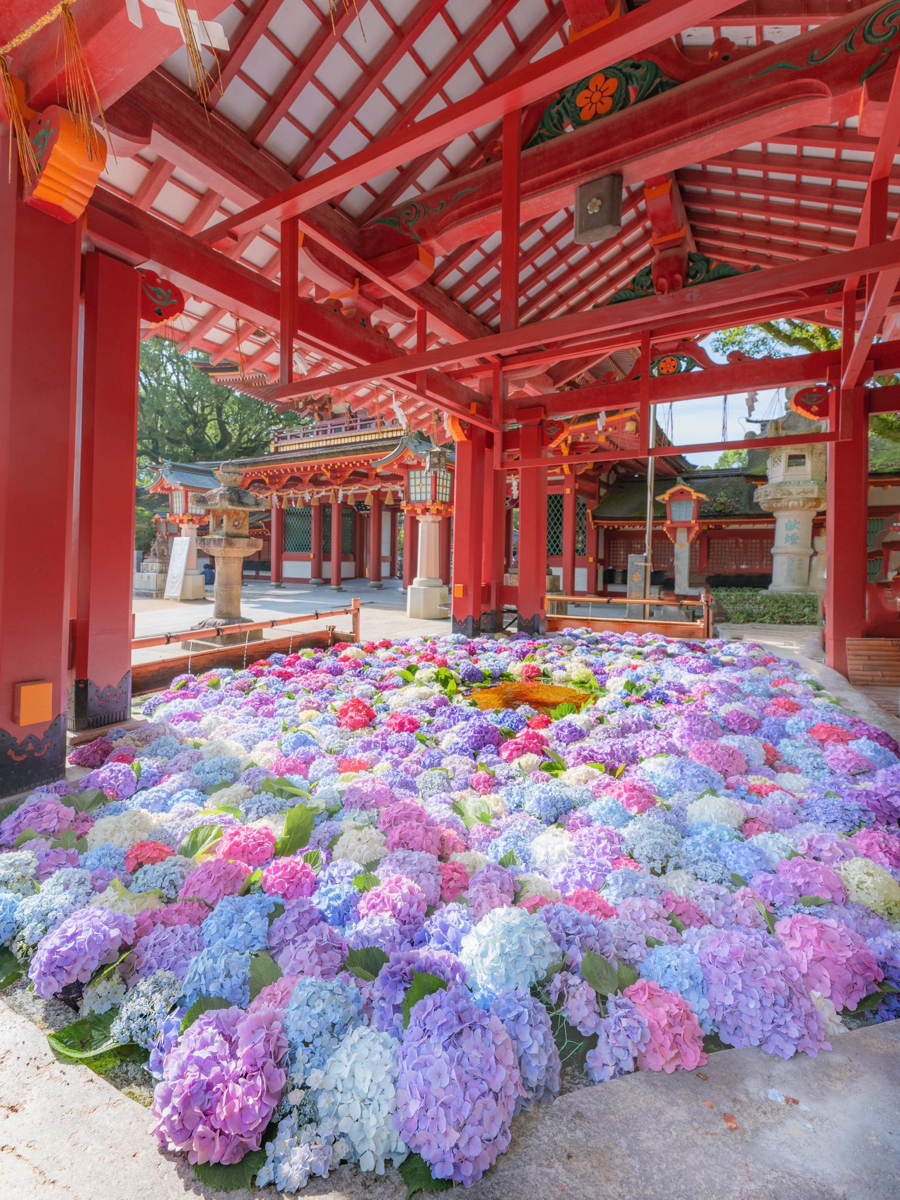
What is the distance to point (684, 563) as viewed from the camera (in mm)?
15117

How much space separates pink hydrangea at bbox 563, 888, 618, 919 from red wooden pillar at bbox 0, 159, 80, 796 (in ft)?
9.23

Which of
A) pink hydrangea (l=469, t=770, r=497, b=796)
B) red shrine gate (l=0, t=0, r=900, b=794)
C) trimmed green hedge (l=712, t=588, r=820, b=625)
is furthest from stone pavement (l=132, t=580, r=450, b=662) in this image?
trimmed green hedge (l=712, t=588, r=820, b=625)

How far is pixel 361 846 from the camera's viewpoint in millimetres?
2332

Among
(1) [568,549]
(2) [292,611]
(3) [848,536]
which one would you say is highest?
(1) [568,549]

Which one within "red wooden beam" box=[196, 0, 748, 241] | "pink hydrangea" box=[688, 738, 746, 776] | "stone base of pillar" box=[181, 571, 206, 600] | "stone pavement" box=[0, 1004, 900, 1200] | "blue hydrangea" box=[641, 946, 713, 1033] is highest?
"red wooden beam" box=[196, 0, 748, 241]

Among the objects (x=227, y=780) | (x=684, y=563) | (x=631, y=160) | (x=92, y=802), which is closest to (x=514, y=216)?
(x=631, y=160)

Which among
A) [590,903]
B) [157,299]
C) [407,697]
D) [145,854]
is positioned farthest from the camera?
[407,697]

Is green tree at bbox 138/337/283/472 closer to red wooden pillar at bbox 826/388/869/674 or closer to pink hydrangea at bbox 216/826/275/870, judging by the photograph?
red wooden pillar at bbox 826/388/869/674

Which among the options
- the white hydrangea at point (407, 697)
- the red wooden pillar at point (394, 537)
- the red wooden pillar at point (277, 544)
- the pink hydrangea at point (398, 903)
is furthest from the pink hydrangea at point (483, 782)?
the red wooden pillar at point (394, 537)

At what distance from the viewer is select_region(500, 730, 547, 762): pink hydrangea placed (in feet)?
11.8

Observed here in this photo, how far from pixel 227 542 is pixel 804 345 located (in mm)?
13241

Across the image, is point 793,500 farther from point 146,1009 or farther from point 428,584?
point 146,1009

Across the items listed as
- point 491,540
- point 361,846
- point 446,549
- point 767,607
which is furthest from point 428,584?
point 361,846

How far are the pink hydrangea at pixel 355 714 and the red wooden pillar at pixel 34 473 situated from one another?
1703 millimetres
